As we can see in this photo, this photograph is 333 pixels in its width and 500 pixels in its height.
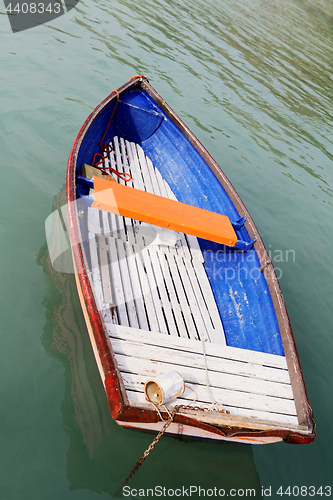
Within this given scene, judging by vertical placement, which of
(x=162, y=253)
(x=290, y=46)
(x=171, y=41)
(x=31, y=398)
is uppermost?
(x=290, y=46)

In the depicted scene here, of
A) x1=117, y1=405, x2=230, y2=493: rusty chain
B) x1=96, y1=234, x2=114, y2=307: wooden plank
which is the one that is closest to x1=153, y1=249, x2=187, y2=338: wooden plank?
x1=96, y1=234, x2=114, y2=307: wooden plank

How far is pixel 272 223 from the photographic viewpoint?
646cm

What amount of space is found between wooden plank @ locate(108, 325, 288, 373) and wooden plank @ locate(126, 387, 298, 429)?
1.63 ft

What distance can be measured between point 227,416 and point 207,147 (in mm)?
6106

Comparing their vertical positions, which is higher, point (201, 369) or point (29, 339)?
point (201, 369)

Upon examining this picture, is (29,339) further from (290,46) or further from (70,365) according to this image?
(290,46)

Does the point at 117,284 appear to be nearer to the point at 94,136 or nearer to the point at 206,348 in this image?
the point at 206,348

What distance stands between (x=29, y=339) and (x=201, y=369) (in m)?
1.84

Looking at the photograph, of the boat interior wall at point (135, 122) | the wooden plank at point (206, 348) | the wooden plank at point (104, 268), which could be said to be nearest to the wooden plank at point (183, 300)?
the wooden plank at point (206, 348)

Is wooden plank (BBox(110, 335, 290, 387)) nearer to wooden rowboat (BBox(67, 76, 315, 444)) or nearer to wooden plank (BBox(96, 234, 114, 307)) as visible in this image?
wooden rowboat (BBox(67, 76, 315, 444))

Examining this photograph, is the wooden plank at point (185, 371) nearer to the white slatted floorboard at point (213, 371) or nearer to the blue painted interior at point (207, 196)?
the white slatted floorboard at point (213, 371)

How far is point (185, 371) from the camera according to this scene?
3.14m

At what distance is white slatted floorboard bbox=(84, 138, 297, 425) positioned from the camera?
3051 millimetres

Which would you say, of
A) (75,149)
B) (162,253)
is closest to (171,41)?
(75,149)
